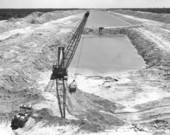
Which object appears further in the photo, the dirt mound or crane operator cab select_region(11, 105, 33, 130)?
the dirt mound

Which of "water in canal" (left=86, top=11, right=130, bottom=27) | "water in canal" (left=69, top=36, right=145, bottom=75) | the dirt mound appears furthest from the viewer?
"water in canal" (left=86, top=11, right=130, bottom=27)

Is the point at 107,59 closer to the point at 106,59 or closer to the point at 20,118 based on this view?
the point at 106,59

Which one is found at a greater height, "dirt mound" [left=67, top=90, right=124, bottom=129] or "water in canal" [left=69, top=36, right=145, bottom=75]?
"dirt mound" [left=67, top=90, right=124, bottom=129]

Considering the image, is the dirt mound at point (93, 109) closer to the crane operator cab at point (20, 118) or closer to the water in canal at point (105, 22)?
the crane operator cab at point (20, 118)

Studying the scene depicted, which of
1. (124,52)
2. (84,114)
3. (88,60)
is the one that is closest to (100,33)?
(124,52)

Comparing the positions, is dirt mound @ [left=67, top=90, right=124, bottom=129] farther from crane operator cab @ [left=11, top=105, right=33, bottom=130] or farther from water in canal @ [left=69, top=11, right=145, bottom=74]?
water in canal @ [left=69, top=11, right=145, bottom=74]

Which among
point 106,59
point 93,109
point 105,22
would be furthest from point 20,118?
point 105,22

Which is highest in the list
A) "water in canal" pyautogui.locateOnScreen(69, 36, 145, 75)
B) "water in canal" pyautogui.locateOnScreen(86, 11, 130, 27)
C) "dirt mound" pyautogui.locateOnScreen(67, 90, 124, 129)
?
"water in canal" pyautogui.locateOnScreen(86, 11, 130, 27)

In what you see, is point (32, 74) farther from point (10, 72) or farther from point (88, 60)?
point (88, 60)

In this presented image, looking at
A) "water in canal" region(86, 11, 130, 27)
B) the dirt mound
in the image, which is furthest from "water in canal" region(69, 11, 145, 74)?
"water in canal" region(86, 11, 130, 27)
